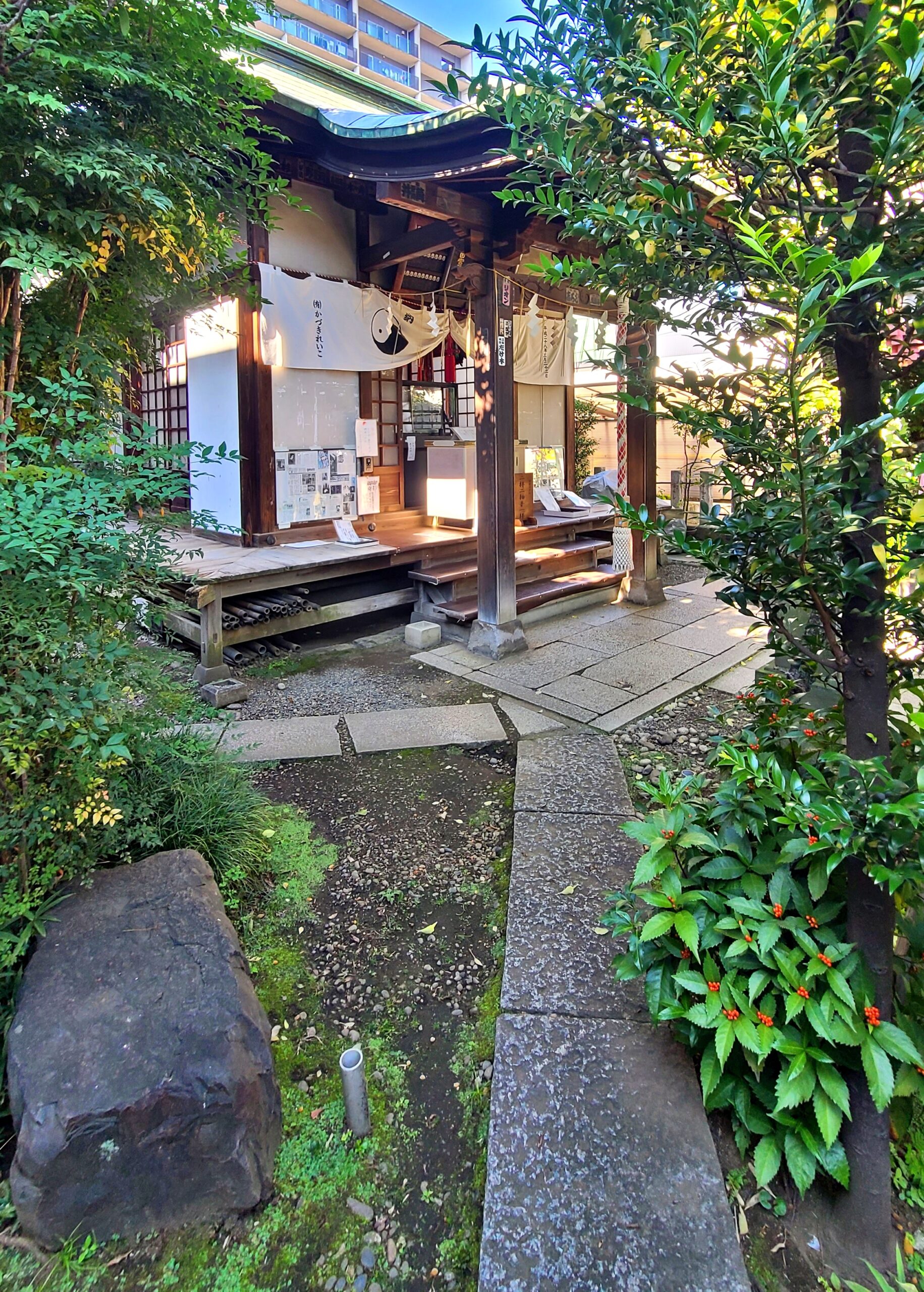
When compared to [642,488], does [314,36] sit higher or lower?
higher

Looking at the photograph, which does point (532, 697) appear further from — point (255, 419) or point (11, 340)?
point (255, 419)

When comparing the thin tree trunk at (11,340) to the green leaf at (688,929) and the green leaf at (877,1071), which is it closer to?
the green leaf at (688,929)

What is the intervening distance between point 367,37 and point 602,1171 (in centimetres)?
Result: 5741

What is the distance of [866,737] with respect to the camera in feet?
6.07

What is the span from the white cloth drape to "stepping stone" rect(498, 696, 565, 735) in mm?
4351

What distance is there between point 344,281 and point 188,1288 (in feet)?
26.2

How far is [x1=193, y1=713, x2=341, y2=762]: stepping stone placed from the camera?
14.3 ft

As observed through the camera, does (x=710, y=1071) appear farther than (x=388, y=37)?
No

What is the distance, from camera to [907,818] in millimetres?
1465

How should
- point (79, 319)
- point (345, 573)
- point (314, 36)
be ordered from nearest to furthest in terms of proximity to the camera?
point (79, 319)
point (345, 573)
point (314, 36)

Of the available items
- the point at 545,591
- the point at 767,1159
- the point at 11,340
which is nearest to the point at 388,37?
the point at 545,591

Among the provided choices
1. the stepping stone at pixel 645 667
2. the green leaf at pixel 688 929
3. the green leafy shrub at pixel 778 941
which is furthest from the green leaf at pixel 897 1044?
the stepping stone at pixel 645 667

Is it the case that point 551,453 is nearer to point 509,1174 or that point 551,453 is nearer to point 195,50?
point 195,50

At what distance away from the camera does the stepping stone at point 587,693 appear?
5137mm
